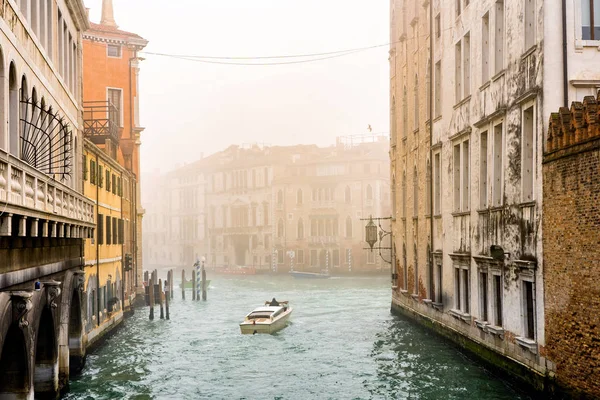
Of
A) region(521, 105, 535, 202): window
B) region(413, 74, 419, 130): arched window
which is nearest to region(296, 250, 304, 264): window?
region(413, 74, 419, 130): arched window

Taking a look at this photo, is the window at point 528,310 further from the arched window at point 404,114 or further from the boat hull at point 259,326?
the arched window at point 404,114

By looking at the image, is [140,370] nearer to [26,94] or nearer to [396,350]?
[396,350]

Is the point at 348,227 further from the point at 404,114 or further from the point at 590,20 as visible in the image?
the point at 590,20

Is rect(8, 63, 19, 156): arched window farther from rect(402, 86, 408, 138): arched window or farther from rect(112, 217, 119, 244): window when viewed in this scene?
rect(402, 86, 408, 138): arched window

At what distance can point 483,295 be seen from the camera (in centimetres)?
1881

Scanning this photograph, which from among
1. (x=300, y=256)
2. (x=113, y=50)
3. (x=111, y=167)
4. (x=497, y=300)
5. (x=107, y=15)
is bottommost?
(x=300, y=256)

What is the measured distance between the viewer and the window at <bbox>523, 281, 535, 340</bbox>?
50.3 feet

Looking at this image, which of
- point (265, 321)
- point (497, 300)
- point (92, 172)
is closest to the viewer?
point (497, 300)

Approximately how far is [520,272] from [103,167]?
15231 mm

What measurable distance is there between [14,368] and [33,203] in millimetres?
2784

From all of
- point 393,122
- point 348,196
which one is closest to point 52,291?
point 393,122

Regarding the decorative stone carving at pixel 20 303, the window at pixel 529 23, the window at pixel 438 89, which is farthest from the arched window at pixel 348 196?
the decorative stone carving at pixel 20 303

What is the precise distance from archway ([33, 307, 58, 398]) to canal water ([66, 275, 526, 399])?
4.01 feet

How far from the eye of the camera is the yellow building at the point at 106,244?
2267 centimetres
